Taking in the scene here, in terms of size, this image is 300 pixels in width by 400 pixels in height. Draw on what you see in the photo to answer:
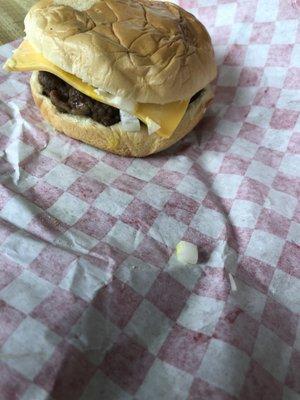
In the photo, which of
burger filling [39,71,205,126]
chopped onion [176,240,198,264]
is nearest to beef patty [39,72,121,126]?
burger filling [39,71,205,126]

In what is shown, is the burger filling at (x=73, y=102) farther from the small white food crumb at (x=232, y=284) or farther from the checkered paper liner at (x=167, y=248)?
the small white food crumb at (x=232, y=284)

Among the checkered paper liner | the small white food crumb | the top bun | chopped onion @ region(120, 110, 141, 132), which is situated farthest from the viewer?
chopped onion @ region(120, 110, 141, 132)

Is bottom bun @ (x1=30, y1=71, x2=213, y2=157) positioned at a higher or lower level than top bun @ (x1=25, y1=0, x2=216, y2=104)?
lower

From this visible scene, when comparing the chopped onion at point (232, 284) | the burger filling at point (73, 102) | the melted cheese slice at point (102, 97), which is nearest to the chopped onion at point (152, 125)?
the melted cheese slice at point (102, 97)

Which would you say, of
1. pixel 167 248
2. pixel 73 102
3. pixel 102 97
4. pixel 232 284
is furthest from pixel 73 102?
pixel 232 284

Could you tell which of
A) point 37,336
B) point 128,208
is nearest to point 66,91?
point 128,208

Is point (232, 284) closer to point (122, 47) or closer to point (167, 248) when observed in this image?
point (167, 248)

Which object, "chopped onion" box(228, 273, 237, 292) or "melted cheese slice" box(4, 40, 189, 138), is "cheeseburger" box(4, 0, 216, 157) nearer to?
"melted cheese slice" box(4, 40, 189, 138)
